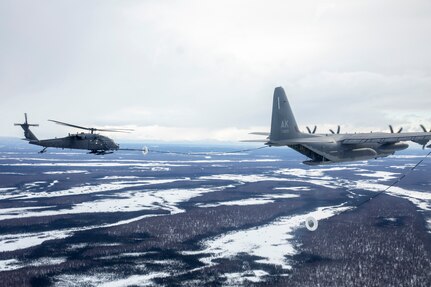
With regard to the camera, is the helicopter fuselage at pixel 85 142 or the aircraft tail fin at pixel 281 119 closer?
the aircraft tail fin at pixel 281 119

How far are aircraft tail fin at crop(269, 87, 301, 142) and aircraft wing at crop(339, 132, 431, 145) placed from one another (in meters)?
5.12

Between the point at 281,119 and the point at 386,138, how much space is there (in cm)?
986

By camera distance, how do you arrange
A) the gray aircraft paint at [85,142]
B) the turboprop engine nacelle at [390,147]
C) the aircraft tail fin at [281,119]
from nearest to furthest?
the aircraft tail fin at [281,119]
the turboprop engine nacelle at [390,147]
the gray aircraft paint at [85,142]

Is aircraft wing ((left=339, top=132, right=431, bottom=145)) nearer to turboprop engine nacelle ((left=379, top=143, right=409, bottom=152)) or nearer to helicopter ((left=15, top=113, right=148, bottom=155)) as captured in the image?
turboprop engine nacelle ((left=379, top=143, right=409, bottom=152))

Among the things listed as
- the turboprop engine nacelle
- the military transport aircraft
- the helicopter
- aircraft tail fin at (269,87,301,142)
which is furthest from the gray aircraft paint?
the turboprop engine nacelle

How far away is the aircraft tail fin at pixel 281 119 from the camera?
105 feet

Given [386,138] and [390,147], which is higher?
[386,138]

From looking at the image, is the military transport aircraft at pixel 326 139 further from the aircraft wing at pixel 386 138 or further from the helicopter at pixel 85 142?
the helicopter at pixel 85 142

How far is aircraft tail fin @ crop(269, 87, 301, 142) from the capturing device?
31891 millimetres

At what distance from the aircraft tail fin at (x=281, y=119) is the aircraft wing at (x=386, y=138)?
16.8ft

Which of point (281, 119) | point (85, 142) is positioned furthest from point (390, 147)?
point (85, 142)

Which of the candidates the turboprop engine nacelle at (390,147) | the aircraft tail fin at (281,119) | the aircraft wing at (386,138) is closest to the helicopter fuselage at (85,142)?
the aircraft tail fin at (281,119)

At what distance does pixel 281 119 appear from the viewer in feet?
105

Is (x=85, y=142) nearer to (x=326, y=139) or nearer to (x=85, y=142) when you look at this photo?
(x=85, y=142)
